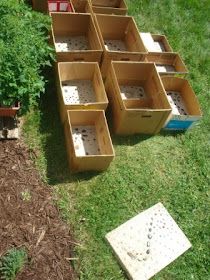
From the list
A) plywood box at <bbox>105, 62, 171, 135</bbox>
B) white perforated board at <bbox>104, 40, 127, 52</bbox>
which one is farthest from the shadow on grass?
white perforated board at <bbox>104, 40, 127, 52</bbox>

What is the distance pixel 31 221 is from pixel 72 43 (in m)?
2.80

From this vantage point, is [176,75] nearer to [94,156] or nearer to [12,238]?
[94,156]

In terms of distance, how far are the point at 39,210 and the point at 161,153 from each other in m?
1.73

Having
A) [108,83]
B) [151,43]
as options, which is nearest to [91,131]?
[108,83]

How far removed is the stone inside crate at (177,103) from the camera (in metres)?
4.99

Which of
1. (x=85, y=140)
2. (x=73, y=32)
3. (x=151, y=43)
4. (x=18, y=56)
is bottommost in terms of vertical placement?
(x=85, y=140)

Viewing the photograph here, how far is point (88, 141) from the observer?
4.37 m

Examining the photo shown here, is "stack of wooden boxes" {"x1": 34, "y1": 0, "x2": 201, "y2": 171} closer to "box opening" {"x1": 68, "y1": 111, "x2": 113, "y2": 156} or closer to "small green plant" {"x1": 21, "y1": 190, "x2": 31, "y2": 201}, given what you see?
"box opening" {"x1": 68, "y1": 111, "x2": 113, "y2": 156}

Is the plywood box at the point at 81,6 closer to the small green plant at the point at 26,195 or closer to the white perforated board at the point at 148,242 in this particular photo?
the small green plant at the point at 26,195

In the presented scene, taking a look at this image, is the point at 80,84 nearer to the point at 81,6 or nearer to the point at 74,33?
the point at 74,33

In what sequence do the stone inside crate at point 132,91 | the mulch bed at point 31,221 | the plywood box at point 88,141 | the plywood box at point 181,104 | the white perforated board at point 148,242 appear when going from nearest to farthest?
1. the mulch bed at point 31,221
2. the white perforated board at point 148,242
3. the plywood box at point 88,141
4. the plywood box at point 181,104
5. the stone inside crate at point 132,91

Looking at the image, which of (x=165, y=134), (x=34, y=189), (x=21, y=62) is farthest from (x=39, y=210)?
(x=165, y=134)

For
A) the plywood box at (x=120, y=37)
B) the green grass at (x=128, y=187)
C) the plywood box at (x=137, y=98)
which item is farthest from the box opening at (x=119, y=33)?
the green grass at (x=128, y=187)

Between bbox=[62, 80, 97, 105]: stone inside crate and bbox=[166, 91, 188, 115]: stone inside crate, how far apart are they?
3.67 feet
